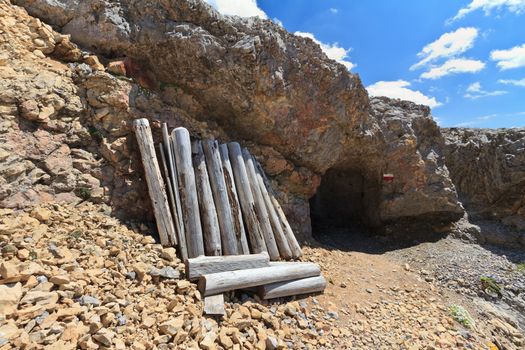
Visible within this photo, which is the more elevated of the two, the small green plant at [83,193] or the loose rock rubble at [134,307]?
the small green plant at [83,193]

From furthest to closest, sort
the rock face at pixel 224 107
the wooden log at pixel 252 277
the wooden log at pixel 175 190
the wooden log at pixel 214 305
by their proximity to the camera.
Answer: the rock face at pixel 224 107 → the wooden log at pixel 175 190 → the wooden log at pixel 252 277 → the wooden log at pixel 214 305

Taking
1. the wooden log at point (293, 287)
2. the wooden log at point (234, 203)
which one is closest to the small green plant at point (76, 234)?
the wooden log at point (234, 203)

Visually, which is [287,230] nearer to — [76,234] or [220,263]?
[220,263]

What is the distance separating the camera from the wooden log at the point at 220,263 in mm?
4156

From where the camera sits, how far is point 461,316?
5.43 metres

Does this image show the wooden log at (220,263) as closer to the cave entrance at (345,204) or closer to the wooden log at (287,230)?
the wooden log at (287,230)

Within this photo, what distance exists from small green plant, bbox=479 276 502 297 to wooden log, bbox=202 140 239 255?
20.8ft

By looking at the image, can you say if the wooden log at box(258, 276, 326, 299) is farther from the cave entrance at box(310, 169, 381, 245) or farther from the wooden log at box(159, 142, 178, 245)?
the cave entrance at box(310, 169, 381, 245)

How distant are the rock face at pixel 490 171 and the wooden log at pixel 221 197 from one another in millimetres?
9535

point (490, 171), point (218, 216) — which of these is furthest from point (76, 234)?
point (490, 171)

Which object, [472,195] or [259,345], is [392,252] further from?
[259,345]

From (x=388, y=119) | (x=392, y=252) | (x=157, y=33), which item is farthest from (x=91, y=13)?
(x=392, y=252)

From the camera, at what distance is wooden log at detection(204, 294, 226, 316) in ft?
12.1

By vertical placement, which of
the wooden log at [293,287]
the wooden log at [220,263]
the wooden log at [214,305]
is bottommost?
the wooden log at [293,287]
